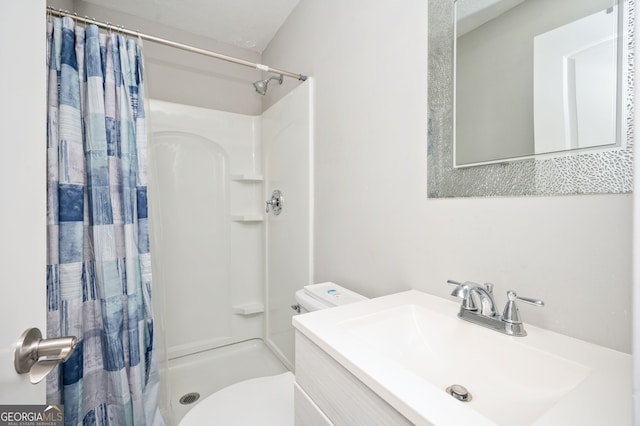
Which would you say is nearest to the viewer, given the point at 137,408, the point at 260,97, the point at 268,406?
the point at 268,406

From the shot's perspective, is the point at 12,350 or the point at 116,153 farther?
the point at 116,153

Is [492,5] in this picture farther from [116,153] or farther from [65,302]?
[65,302]

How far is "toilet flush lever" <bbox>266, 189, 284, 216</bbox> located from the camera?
1.92m

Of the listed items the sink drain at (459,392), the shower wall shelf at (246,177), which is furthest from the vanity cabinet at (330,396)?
the shower wall shelf at (246,177)

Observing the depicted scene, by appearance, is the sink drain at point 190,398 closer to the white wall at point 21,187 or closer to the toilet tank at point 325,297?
the toilet tank at point 325,297

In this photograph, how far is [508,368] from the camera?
59 centimetres

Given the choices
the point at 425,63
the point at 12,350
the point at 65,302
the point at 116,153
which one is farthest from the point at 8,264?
the point at 425,63

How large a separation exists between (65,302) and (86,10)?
1844 mm

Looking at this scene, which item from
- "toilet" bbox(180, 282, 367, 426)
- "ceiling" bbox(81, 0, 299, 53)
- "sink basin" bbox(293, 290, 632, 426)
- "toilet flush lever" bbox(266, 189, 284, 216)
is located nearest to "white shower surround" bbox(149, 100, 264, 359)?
"toilet flush lever" bbox(266, 189, 284, 216)

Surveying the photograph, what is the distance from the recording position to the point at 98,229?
1.17 m

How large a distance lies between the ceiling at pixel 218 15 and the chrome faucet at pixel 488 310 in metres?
1.89

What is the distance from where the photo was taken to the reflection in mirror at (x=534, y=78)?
1.92ft

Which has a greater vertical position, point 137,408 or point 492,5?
point 492,5

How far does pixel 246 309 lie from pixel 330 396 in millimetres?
1732
